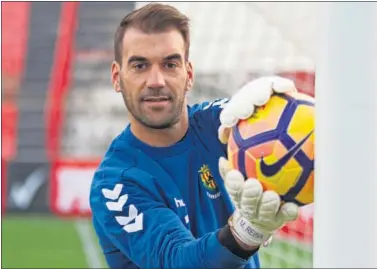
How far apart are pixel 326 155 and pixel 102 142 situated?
7.84 m

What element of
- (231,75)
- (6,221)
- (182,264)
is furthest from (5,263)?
(182,264)

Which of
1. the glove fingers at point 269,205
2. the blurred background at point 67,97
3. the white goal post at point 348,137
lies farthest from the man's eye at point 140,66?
the blurred background at point 67,97

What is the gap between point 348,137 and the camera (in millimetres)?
1031

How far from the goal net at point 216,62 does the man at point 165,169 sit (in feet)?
4.14

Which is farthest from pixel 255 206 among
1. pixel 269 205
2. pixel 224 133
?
pixel 224 133

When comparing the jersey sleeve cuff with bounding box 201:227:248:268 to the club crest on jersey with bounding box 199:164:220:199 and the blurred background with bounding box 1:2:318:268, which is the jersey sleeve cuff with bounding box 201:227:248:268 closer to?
the club crest on jersey with bounding box 199:164:220:199

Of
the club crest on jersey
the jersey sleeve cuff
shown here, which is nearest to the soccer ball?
the jersey sleeve cuff

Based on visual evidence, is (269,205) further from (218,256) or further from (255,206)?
(218,256)

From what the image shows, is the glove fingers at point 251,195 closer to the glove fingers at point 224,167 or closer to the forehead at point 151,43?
Result: the glove fingers at point 224,167

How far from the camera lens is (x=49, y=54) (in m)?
10.1

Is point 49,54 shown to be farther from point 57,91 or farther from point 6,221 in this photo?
point 6,221

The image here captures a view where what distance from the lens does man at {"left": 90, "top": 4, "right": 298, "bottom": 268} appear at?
1.85 meters

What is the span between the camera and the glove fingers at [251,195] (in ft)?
5.29

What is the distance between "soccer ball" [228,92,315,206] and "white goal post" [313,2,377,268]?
0.63 meters
